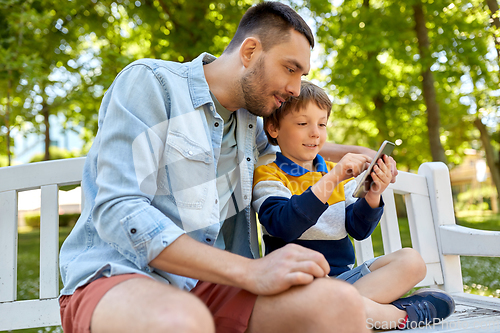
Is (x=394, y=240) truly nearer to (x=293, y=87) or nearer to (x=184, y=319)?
(x=293, y=87)

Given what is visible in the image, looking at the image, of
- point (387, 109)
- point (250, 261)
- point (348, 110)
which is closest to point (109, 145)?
point (250, 261)

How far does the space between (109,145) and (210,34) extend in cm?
617

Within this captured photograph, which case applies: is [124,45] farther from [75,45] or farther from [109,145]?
[109,145]

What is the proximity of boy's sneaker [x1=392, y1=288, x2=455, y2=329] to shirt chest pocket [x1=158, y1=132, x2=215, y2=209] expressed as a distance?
36.7 inches

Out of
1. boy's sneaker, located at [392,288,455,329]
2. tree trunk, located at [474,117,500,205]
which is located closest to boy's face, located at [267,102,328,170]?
boy's sneaker, located at [392,288,455,329]

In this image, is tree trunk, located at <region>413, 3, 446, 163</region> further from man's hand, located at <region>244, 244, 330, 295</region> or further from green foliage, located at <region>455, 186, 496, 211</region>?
green foliage, located at <region>455, 186, 496, 211</region>

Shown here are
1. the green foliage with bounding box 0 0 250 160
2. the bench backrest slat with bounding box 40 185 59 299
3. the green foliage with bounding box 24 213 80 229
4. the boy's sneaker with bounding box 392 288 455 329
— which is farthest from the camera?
the green foliage with bounding box 24 213 80 229

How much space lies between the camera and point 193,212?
163 centimetres

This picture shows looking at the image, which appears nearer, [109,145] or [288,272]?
[288,272]

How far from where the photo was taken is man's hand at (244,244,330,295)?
1206 millimetres

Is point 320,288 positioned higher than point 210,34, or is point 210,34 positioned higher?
point 210,34

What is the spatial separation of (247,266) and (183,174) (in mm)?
527

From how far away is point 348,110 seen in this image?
14102 millimetres

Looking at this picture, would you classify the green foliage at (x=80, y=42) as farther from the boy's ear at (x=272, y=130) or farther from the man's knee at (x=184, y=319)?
the man's knee at (x=184, y=319)
